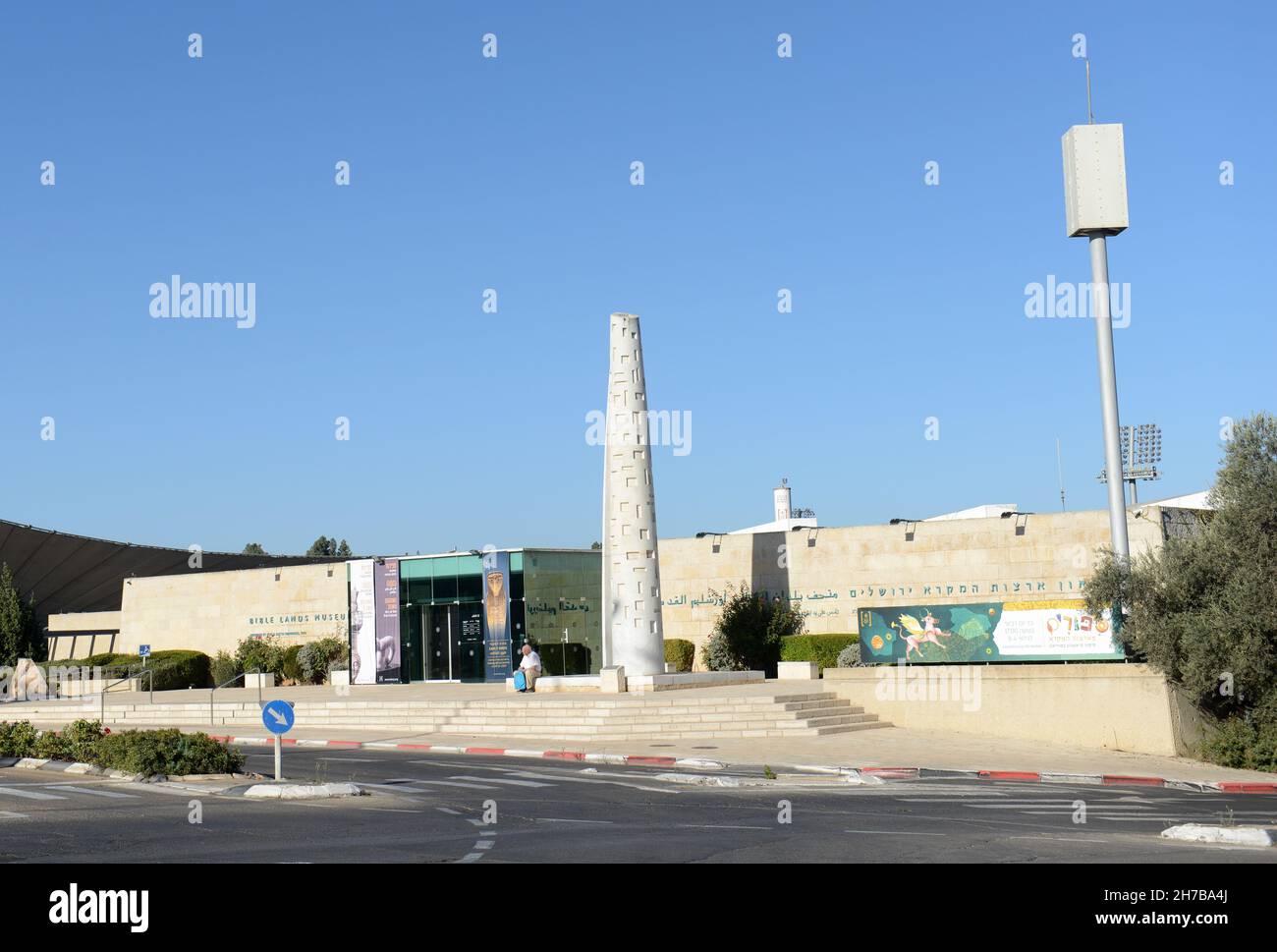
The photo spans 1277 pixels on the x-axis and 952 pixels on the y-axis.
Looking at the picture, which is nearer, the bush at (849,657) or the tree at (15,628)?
the bush at (849,657)

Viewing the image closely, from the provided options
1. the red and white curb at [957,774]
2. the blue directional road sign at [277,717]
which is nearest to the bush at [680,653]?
the red and white curb at [957,774]

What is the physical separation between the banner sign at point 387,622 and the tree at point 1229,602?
92.6 feet

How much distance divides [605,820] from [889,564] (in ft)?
83.7

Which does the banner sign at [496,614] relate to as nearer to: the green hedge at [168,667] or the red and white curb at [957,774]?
the green hedge at [168,667]

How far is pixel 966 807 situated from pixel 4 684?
44174 mm

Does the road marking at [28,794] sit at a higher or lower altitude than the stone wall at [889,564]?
lower

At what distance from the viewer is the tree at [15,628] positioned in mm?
56688

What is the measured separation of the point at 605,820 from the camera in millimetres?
15758

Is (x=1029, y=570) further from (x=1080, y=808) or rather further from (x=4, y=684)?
(x=4, y=684)

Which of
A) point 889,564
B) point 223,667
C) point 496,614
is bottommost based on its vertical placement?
point 223,667

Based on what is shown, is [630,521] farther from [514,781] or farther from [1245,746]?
[1245,746]

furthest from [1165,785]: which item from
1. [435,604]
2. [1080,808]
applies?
[435,604]

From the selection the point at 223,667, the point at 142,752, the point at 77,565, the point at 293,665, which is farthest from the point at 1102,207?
the point at 77,565

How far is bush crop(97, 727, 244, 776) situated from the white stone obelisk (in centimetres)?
1493
